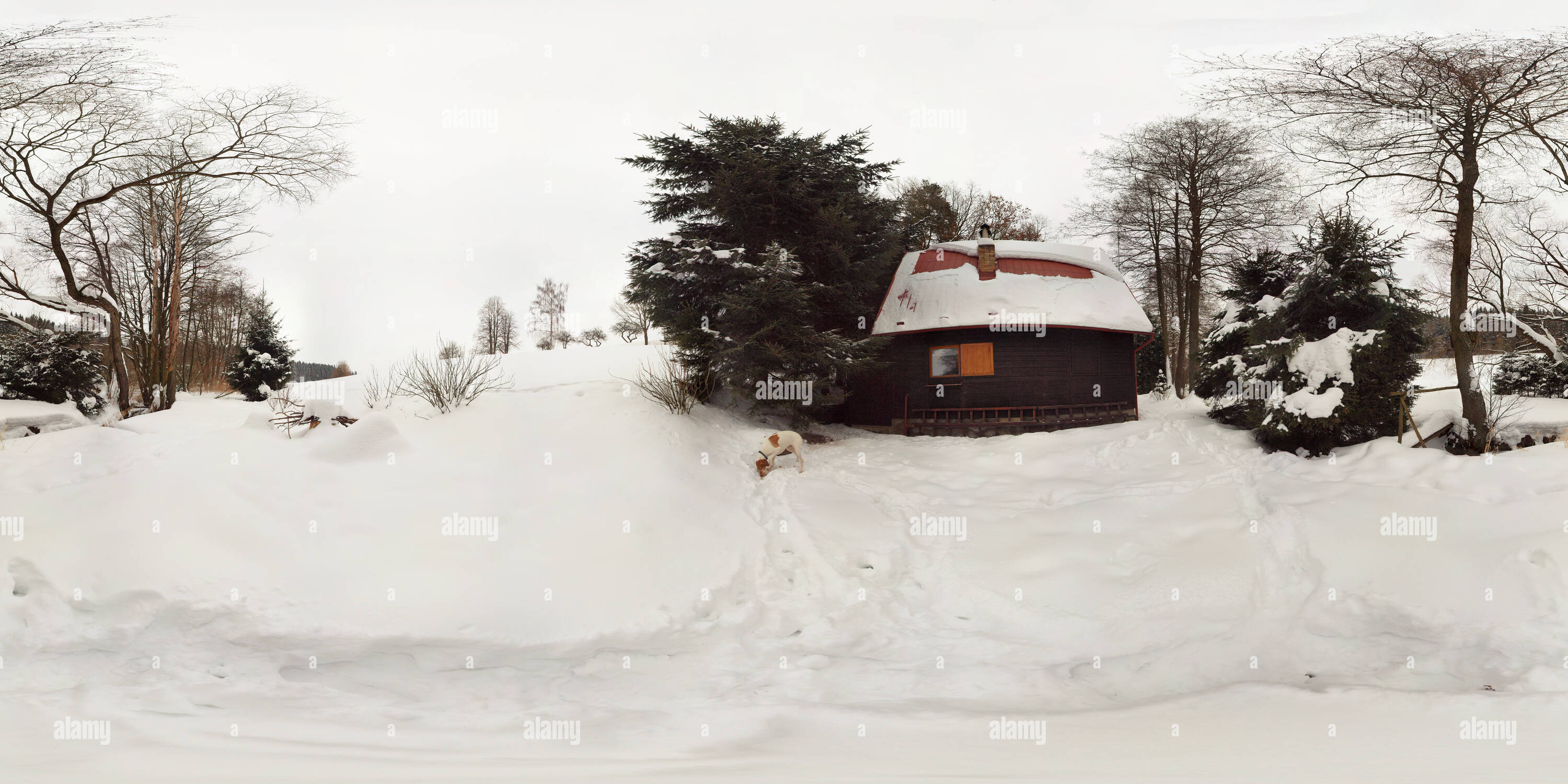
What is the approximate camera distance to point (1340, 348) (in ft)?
36.4

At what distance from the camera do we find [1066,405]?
15.5 meters

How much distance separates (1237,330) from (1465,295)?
14.8 feet

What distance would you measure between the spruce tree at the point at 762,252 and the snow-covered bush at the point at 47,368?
1219 cm

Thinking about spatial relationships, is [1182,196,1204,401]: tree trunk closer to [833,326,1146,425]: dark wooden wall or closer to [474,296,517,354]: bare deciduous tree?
[833,326,1146,425]: dark wooden wall

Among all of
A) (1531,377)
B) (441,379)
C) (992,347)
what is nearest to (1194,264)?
(1531,377)

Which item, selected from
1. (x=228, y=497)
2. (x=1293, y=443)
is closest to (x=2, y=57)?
(x=228, y=497)

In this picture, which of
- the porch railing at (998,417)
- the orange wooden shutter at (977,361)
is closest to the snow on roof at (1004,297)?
the orange wooden shutter at (977,361)

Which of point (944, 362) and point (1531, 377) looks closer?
point (1531, 377)

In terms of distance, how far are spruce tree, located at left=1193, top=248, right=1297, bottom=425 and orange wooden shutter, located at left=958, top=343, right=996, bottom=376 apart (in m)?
4.52

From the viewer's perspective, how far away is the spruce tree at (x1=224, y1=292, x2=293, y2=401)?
19.9 metres

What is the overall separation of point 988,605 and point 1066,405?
369 inches

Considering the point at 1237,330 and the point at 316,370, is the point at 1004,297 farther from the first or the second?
the point at 316,370

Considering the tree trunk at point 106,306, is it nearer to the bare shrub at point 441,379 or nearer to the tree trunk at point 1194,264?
the bare shrub at point 441,379

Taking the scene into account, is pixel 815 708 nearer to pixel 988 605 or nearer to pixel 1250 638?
pixel 988 605
